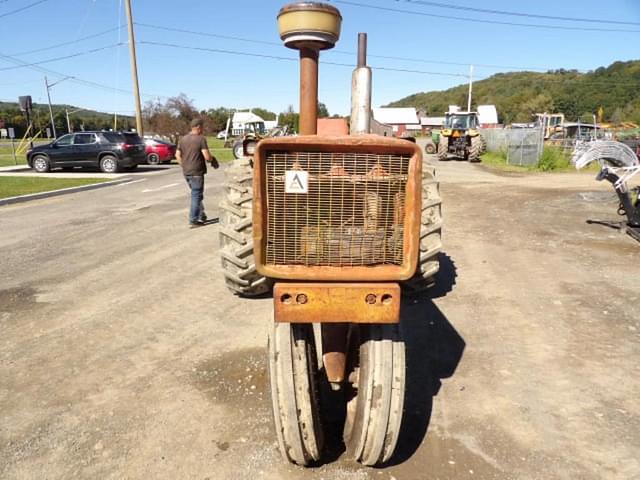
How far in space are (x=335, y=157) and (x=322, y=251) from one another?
1.40 feet

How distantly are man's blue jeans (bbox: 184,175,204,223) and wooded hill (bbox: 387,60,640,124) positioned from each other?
7187 cm

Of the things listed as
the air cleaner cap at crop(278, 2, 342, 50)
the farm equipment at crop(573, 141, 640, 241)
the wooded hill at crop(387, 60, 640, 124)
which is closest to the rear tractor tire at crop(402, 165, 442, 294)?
the air cleaner cap at crop(278, 2, 342, 50)

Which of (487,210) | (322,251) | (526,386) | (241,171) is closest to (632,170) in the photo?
(487,210)

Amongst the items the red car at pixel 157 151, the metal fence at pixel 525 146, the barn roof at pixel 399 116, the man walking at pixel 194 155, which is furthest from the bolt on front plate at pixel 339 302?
the barn roof at pixel 399 116

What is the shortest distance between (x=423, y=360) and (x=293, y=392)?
1.68m

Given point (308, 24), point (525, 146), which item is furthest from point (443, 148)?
point (308, 24)

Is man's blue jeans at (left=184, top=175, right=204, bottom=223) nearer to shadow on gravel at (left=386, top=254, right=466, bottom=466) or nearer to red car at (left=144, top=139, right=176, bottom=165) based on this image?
shadow on gravel at (left=386, top=254, right=466, bottom=466)

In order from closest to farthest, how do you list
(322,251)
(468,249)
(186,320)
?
1. (322,251)
2. (186,320)
3. (468,249)

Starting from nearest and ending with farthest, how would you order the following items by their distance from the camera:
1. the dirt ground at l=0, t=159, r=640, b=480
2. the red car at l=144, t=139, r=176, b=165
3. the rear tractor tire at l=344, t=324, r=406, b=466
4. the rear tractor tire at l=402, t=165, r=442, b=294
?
1. the rear tractor tire at l=344, t=324, r=406, b=466
2. the dirt ground at l=0, t=159, r=640, b=480
3. the rear tractor tire at l=402, t=165, r=442, b=294
4. the red car at l=144, t=139, r=176, b=165

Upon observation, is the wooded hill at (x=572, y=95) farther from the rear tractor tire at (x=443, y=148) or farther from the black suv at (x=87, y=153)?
the black suv at (x=87, y=153)

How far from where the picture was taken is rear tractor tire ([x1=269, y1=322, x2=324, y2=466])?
2.30m

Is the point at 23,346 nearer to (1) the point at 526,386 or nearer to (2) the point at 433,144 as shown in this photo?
(1) the point at 526,386

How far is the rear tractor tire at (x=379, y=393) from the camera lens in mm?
2297

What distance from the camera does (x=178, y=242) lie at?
7184 millimetres
